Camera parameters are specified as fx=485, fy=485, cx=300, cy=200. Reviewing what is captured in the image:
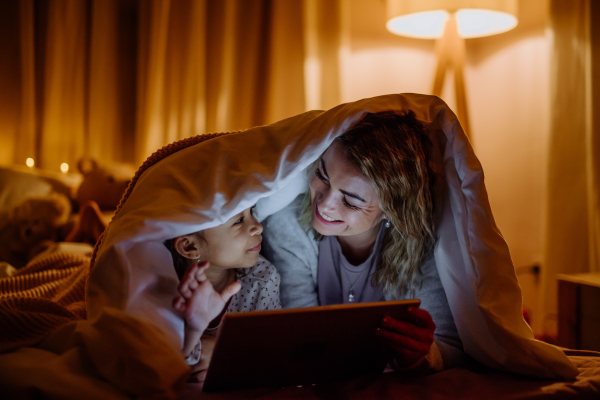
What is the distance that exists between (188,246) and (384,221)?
0.48m

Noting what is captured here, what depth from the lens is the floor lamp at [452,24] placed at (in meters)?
1.80

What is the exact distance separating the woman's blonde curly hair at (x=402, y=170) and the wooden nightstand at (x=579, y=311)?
659 mm

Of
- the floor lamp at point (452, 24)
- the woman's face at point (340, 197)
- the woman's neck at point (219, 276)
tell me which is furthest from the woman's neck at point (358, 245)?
the floor lamp at point (452, 24)

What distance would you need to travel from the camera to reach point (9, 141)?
2428mm

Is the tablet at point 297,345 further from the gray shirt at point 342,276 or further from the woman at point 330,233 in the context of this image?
the gray shirt at point 342,276

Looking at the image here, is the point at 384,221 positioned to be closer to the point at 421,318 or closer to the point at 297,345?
the point at 421,318

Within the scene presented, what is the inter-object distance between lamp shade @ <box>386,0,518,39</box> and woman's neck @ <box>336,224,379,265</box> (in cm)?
102

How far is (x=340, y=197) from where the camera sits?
1.04m

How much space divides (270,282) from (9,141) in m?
1.95

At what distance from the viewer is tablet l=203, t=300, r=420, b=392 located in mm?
717

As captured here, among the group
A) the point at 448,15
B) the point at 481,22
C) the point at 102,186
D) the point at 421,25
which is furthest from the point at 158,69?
the point at 481,22

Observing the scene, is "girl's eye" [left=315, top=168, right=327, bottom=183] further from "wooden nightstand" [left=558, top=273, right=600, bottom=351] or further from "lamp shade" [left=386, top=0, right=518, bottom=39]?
"lamp shade" [left=386, top=0, right=518, bottom=39]

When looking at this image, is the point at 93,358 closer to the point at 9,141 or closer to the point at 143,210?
the point at 143,210

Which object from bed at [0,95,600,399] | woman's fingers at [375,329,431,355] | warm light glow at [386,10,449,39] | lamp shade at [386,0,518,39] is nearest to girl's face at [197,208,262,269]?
bed at [0,95,600,399]
